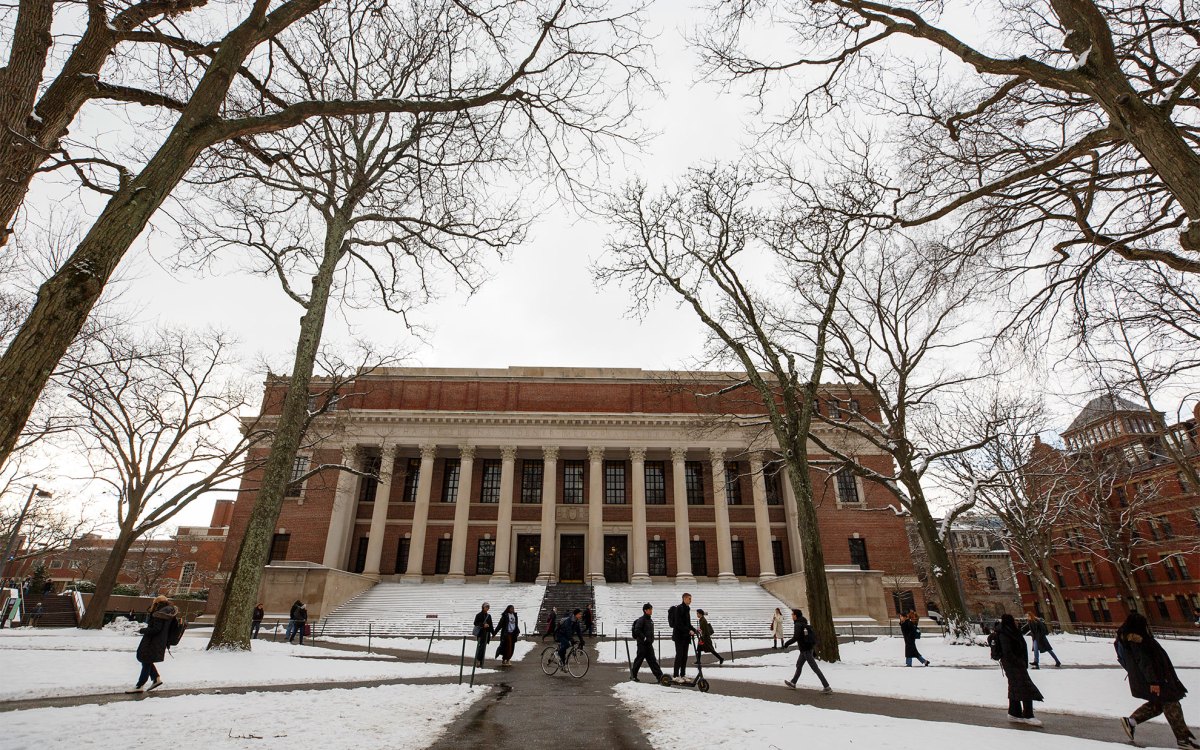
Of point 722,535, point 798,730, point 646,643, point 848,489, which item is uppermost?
point 848,489

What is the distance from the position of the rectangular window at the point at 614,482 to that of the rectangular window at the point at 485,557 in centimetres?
785

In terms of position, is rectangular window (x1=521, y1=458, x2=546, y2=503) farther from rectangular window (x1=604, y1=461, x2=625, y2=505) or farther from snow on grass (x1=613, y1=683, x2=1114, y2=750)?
snow on grass (x1=613, y1=683, x2=1114, y2=750)

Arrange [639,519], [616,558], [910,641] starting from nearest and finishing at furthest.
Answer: [910,641] → [639,519] → [616,558]

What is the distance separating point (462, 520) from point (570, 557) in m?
7.42

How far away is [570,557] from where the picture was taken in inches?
1438

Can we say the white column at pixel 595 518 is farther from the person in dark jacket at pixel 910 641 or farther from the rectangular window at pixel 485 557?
the person in dark jacket at pixel 910 641

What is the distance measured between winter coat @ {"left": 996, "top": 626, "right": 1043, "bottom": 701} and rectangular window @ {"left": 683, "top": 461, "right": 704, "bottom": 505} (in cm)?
2971

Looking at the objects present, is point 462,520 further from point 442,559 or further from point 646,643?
point 646,643

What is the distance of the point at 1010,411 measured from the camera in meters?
24.1

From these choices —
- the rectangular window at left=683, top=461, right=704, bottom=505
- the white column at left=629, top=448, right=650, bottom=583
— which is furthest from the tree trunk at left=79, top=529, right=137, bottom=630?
the rectangular window at left=683, top=461, right=704, bottom=505

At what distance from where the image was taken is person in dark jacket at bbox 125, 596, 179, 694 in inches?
321

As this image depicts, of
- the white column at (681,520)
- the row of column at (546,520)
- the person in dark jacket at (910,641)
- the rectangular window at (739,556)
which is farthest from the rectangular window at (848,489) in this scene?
A: the person in dark jacket at (910,641)

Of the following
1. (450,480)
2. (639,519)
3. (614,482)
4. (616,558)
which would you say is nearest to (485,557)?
(450,480)

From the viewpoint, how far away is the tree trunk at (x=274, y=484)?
11992 millimetres
